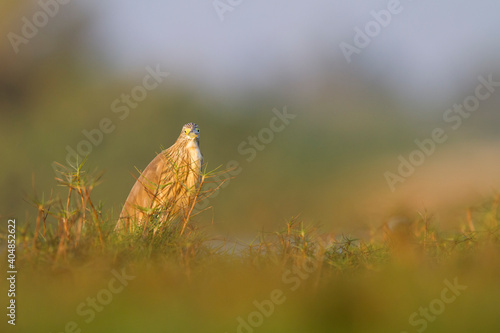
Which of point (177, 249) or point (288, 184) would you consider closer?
point (177, 249)

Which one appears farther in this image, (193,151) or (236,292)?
(193,151)

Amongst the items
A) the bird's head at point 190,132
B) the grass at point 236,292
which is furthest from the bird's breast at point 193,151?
the grass at point 236,292

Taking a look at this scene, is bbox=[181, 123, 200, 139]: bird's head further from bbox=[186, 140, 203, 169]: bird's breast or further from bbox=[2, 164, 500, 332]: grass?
bbox=[2, 164, 500, 332]: grass

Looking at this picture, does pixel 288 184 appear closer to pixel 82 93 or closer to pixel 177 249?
pixel 82 93

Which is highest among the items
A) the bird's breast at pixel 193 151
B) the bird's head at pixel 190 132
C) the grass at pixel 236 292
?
the bird's head at pixel 190 132

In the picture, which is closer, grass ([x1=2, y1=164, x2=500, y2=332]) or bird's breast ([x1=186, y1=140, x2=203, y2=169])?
grass ([x1=2, y1=164, x2=500, y2=332])

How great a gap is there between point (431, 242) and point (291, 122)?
41.0 ft

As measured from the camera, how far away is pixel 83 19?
850 inches

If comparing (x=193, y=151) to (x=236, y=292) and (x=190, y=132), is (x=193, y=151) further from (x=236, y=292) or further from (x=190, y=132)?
(x=236, y=292)

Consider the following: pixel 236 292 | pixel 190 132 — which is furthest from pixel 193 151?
pixel 236 292

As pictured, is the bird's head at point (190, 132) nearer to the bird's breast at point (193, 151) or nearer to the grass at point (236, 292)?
the bird's breast at point (193, 151)

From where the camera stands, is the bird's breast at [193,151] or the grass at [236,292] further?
the bird's breast at [193,151]

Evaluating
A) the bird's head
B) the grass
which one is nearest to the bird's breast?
the bird's head

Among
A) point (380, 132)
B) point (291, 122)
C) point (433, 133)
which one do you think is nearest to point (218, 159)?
point (291, 122)
